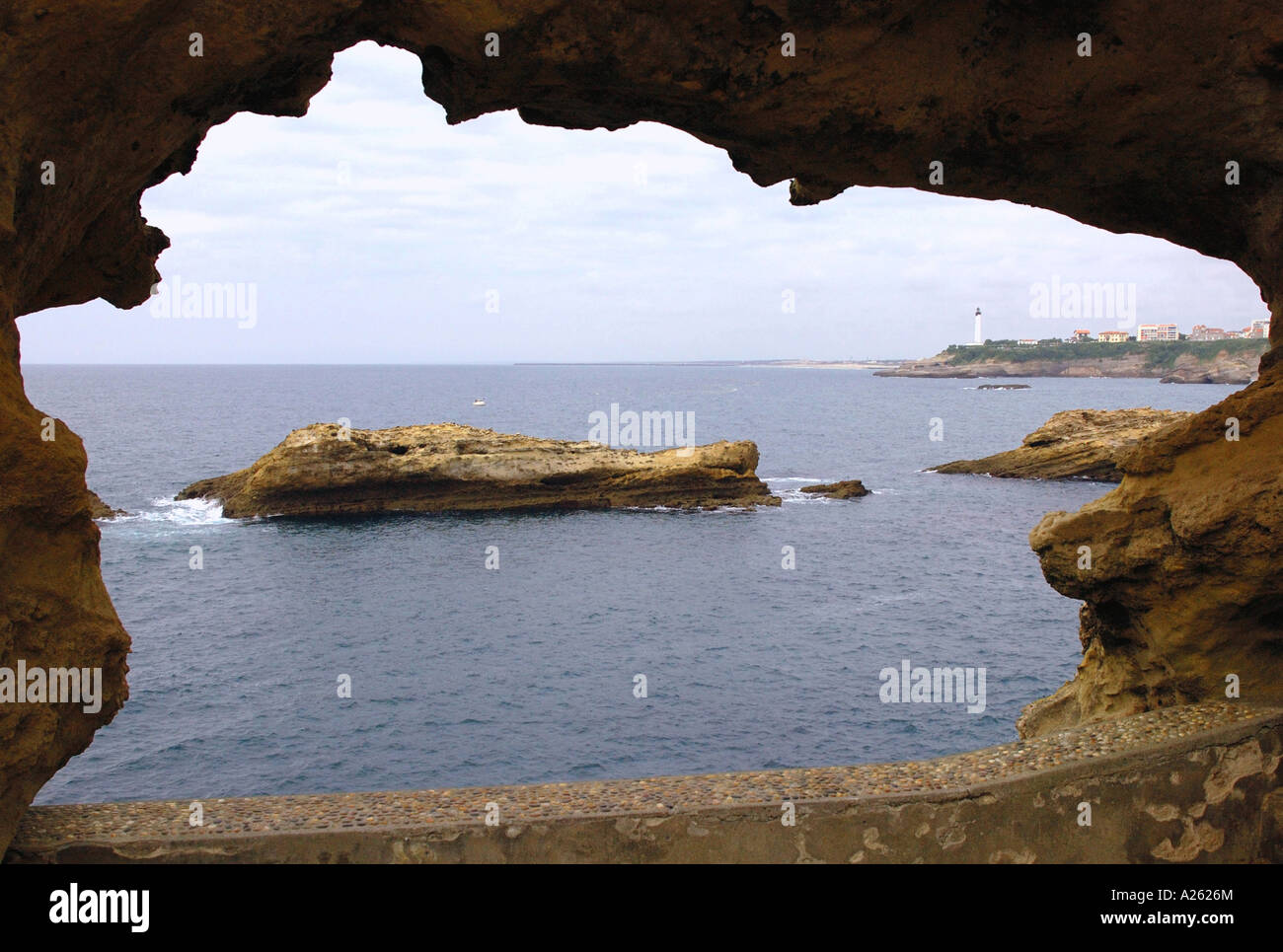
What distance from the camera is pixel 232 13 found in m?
11.0

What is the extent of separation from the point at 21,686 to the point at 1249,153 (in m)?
15.9

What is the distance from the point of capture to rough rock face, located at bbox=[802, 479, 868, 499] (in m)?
68.0

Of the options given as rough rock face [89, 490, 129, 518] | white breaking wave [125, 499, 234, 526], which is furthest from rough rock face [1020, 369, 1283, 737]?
rough rock face [89, 490, 129, 518]

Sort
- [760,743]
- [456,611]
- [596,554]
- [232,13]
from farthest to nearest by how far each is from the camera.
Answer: [596,554] < [456,611] < [760,743] < [232,13]

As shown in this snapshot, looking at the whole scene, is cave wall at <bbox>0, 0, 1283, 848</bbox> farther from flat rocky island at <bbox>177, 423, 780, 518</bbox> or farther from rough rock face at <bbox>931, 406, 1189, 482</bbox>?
rough rock face at <bbox>931, 406, 1189, 482</bbox>

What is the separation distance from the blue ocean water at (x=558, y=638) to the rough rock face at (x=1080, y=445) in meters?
2.06

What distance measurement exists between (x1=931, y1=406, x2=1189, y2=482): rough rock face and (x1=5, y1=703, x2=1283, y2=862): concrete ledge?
60772mm

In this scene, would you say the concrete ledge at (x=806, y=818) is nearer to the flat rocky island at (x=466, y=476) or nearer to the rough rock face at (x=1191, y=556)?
the rough rock face at (x=1191, y=556)

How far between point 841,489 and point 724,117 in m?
56.5

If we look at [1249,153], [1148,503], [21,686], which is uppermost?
[1249,153]

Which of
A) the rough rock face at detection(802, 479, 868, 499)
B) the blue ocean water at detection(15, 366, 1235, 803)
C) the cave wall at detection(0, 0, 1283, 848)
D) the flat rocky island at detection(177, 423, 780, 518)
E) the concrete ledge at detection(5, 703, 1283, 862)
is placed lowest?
the blue ocean water at detection(15, 366, 1235, 803)

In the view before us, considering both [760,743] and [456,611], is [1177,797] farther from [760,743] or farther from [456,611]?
[456,611]

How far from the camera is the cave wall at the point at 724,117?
10727 millimetres
